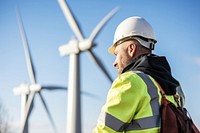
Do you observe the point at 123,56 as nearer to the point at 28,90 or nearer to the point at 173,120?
the point at 173,120

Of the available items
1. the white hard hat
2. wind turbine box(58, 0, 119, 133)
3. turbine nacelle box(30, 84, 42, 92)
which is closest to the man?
the white hard hat

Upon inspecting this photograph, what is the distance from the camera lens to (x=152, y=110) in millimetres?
2984

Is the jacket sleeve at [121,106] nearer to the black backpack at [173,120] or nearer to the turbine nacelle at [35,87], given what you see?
the black backpack at [173,120]

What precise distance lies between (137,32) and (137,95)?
88 centimetres

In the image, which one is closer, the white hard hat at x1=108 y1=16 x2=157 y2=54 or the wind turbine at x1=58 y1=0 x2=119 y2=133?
the white hard hat at x1=108 y1=16 x2=157 y2=54

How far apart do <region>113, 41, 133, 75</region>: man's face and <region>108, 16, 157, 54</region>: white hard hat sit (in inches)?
4.0

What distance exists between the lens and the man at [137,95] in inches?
113

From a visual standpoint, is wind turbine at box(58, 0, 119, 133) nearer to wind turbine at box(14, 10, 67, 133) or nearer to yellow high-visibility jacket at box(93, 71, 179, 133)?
wind turbine at box(14, 10, 67, 133)

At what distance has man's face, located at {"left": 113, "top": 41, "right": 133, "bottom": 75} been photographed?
11.2ft

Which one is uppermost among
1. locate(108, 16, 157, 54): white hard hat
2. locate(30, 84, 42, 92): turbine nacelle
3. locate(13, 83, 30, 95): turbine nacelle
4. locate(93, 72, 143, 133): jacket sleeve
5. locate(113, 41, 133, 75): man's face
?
locate(13, 83, 30, 95): turbine nacelle

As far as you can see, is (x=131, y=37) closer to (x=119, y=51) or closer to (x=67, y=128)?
(x=119, y=51)

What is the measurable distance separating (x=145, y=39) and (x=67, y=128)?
19366 mm

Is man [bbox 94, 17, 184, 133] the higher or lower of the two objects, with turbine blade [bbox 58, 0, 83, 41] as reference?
lower

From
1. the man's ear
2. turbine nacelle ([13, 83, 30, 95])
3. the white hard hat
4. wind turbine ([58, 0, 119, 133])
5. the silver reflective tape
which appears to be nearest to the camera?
the silver reflective tape
